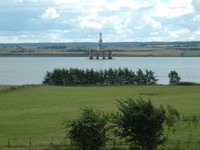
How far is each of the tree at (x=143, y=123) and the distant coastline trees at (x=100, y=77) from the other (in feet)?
241

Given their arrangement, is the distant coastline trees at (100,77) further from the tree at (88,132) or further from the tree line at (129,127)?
the tree at (88,132)

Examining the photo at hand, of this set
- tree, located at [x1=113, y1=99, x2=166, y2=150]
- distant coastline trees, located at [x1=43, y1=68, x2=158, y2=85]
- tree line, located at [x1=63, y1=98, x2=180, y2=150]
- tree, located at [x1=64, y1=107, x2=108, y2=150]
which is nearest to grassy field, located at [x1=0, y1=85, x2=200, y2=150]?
tree, located at [x1=113, y1=99, x2=166, y2=150]

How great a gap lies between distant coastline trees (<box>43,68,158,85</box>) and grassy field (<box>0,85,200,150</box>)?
1583 centimetres

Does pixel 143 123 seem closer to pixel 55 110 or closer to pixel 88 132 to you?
pixel 88 132

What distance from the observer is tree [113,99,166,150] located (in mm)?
30453

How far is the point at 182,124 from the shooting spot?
44438mm

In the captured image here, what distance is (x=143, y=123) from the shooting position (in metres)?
30.5

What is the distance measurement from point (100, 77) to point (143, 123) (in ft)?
247

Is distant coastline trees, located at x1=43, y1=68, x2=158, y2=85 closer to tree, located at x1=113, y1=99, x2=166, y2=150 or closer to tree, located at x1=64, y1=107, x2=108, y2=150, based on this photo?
tree, located at x1=113, y1=99, x2=166, y2=150

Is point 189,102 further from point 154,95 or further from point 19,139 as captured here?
point 19,139

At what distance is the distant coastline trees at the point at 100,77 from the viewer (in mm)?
105125

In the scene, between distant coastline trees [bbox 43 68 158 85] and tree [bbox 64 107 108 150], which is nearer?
tree [bbox 64 107 108 150]

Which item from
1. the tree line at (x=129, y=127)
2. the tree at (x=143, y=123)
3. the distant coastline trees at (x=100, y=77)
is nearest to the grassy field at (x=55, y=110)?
the tree at (x=143, y=123)

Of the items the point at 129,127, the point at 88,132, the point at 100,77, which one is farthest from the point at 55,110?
the point at 100,77
